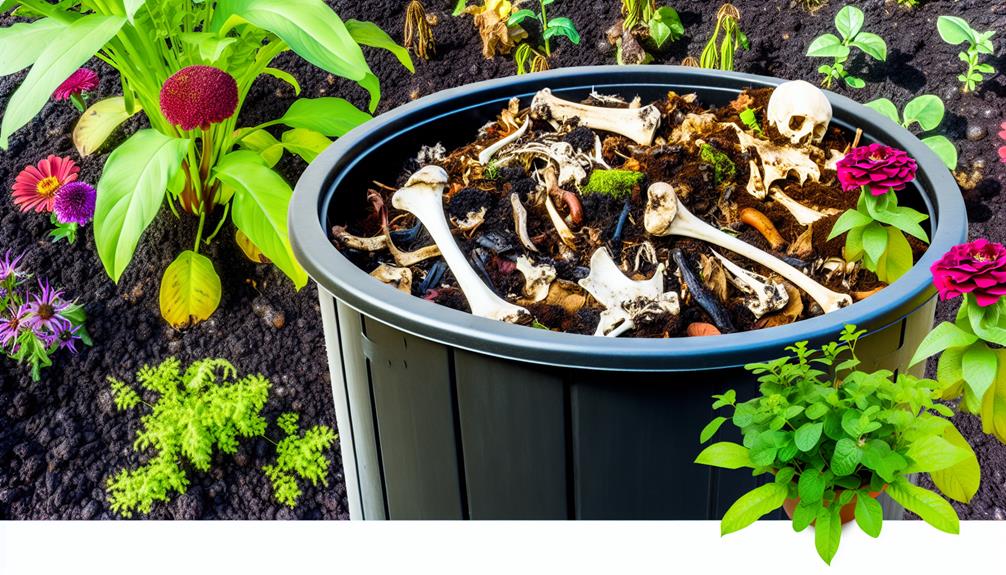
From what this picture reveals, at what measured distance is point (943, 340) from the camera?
4.15 ft

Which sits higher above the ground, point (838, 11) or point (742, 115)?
point (742, 115)

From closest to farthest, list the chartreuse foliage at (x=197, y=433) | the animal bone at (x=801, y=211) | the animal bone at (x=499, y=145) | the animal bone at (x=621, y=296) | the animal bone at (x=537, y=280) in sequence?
the animal bone at (x=621, y=296) → the animal bone at (x=537, y=280) → the animal bone at (x=801, y=211) → the animal bone at (x=499, y=145) → the chartreuse foliage at (x=197, y=433)

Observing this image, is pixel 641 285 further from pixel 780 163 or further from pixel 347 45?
pixel 347 45

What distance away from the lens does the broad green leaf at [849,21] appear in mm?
2812

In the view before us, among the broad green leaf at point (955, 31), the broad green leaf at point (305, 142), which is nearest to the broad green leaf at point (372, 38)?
the broad green leaf at point (305, 142)

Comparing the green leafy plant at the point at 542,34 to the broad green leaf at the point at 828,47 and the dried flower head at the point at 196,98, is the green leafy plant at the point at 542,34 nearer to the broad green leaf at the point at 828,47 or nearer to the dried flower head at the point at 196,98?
the broad green leaf at the point at 828,47

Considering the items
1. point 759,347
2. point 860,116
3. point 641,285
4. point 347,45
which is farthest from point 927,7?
point 759,347

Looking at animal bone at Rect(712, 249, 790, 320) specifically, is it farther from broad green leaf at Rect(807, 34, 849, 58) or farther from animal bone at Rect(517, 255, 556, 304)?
broad green leaf at Rect(807, 34, 849, 58)

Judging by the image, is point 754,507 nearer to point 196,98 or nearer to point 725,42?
point 196,98

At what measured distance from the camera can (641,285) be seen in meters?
1.46

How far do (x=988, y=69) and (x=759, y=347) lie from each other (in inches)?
79.7

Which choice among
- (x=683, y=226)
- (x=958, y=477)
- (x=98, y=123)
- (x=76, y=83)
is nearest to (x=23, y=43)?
(x=76, y=83)

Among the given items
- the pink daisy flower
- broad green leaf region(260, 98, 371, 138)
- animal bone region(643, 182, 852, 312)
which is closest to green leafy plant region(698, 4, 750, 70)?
broad green leaf region(260, 98, 371, 138)
